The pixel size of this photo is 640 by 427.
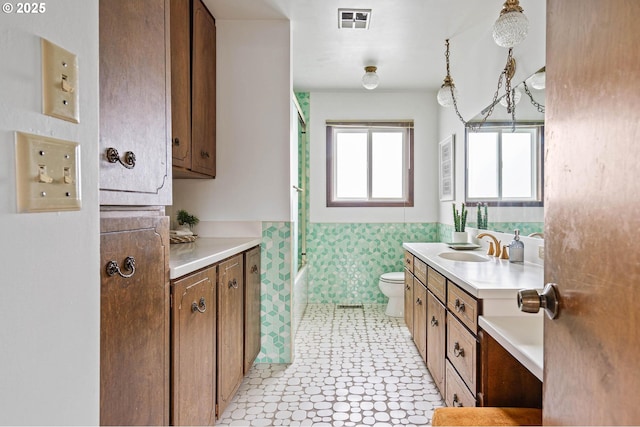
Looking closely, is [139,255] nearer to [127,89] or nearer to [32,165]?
[127,89]

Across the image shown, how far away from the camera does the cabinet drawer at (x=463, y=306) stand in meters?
1.48

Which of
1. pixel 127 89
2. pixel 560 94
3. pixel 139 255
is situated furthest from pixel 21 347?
pixel 560 94

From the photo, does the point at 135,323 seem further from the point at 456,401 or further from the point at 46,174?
the point at 456,401

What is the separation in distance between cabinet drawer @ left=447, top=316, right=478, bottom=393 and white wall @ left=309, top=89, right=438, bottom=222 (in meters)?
2.46

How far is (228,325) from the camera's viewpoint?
6.22ft

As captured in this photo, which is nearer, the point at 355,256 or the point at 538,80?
the point at 538,80

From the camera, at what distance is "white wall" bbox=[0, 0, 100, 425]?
0.44 meters

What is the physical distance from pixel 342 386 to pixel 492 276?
3.99 ft

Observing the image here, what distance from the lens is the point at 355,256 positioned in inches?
166

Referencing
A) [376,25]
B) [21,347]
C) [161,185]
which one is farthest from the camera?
[376,25]

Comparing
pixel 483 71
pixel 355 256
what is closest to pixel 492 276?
pixel 483 71

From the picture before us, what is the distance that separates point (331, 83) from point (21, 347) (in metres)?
3.84

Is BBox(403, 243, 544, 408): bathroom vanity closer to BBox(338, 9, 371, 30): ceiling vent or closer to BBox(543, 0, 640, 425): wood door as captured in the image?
BBox(543, 0, 640, 425): wood door

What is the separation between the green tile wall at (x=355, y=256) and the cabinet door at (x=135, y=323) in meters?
3.08
